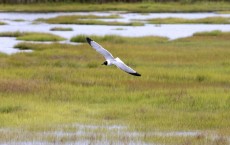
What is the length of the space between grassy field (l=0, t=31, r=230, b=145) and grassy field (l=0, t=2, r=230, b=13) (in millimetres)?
55720

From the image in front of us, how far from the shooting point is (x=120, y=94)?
17453 millimetres

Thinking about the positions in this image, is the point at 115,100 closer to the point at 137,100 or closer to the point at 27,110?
the point at 137,100

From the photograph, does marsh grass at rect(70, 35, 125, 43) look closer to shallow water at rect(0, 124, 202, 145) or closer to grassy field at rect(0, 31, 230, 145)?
grassy field at rect(0, 31, 230, 145)

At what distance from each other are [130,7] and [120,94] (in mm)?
71433

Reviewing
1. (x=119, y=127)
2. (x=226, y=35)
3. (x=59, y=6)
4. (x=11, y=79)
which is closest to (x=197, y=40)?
(x=226, y=35)

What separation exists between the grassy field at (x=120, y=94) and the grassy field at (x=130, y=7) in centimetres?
5572

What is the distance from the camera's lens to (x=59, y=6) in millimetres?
93438

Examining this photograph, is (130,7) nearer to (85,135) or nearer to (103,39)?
(103,39)

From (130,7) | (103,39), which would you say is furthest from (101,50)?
(130,7)

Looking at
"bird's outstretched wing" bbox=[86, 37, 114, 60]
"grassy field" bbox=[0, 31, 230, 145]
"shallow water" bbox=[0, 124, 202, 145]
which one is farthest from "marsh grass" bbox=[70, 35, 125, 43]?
"bird's outstretched wing" bbox=[86, 37, 114, 60]

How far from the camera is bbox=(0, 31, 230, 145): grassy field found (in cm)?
1376

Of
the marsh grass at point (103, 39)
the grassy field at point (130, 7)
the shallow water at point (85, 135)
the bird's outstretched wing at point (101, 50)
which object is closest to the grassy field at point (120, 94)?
the shallow water at point (85, 135)

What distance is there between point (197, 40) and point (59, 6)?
5729 centimetres

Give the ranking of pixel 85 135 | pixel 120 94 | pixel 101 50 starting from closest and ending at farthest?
pixel 101 50 < pixel 85 135 < pixel 120 94
